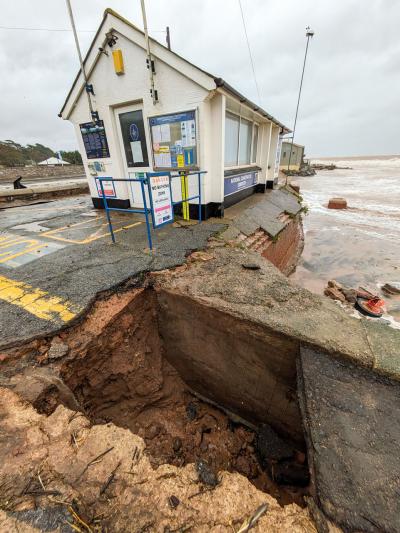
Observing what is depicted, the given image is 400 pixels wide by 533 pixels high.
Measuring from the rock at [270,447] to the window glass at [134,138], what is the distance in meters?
6.28

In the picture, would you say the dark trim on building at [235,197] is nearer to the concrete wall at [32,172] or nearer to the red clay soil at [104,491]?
the red clay soil at [104,491]

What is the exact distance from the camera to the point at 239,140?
7543mm

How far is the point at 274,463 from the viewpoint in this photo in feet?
8.83

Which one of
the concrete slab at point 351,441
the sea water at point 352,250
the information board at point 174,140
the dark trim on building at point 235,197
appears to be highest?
the information board at point 174,140

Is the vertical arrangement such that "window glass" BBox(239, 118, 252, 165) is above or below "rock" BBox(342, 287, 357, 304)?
above

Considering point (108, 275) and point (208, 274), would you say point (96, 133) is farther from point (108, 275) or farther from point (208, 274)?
point (208, 274)

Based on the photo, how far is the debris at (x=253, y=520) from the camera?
1387 mm

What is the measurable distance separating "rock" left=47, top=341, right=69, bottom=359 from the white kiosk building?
12.5ft

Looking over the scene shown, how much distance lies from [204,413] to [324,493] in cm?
220

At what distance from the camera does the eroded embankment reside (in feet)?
4.95

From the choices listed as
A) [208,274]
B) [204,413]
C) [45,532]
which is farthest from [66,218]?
[45,532]

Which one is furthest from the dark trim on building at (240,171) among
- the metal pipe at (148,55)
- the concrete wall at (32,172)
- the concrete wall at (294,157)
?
the concrete wall at (294,157)

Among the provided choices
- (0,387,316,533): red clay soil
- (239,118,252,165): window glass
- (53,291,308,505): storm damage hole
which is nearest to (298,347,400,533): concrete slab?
(0,387,316,533): red clay soil

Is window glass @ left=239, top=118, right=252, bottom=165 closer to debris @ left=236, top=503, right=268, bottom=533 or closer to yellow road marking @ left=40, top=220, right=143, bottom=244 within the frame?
yellow road marking @ left=40, top=220, right=143, bottom=244
